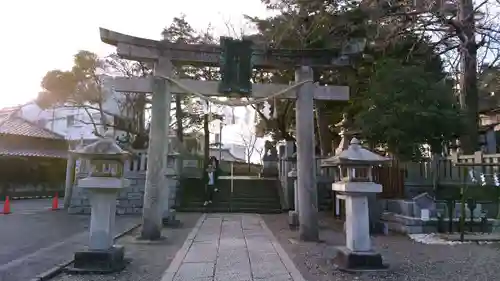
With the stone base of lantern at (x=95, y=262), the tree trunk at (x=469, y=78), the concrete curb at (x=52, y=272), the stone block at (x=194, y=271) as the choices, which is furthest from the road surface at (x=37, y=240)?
the tree trunk at (x=469, y=78)

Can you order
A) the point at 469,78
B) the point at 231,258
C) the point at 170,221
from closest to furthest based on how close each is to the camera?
the point at 231,258
the point at 170,221
the point at 469,78

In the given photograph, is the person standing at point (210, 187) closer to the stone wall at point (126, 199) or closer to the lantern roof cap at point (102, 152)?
the stone wall at point (126, 199)

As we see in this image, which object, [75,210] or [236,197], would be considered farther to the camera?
[236,197]

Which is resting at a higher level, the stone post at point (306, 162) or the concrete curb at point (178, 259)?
the stone post at point (306, 162)

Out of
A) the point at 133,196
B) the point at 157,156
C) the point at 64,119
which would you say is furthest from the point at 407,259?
the point at 64,119

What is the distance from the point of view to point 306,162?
32.5ft

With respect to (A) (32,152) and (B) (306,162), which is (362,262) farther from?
(A) (32,152)

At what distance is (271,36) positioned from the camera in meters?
16.2

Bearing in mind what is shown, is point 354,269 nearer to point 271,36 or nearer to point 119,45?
point 119,45

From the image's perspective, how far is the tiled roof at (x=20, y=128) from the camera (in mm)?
25234

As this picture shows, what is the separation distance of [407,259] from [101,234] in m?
5.75

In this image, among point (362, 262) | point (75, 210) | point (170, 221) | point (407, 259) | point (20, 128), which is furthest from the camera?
point (20, 128)

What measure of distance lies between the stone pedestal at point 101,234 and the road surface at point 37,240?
2.31 ft

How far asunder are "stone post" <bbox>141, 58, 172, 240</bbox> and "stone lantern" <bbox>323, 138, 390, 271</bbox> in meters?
4.44
